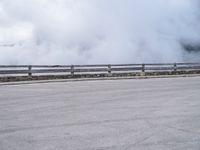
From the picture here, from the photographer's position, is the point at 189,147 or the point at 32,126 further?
the point at 32,126

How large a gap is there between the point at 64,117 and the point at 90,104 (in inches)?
96.8

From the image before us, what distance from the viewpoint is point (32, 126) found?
771cm

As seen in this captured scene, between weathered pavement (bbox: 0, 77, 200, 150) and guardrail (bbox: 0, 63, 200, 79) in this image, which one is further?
guardrail (bbox: 0, 63, 200, 79)

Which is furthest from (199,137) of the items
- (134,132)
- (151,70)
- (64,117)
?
(151,70)

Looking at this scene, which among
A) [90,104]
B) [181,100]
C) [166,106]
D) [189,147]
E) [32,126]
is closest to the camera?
[189,147]

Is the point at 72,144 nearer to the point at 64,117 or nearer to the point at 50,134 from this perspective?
the point at 50,134

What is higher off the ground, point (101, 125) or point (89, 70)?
point (89, 70)

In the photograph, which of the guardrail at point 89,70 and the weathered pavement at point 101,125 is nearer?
the weathered pavement at point 101,125

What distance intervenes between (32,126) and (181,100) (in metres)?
6.16

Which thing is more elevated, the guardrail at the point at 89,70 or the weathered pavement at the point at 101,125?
the guardrail at the point at 89,70

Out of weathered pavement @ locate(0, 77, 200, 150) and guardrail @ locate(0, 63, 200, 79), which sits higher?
guardrail @ locate(0, 63, 200, 79)

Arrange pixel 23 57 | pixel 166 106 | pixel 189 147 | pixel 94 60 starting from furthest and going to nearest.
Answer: pixel 23 57
pixel 94 60
pixel 166 106
pixel 189 147

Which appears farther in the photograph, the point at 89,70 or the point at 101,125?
the point at 89,70

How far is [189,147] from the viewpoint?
19.5ft
